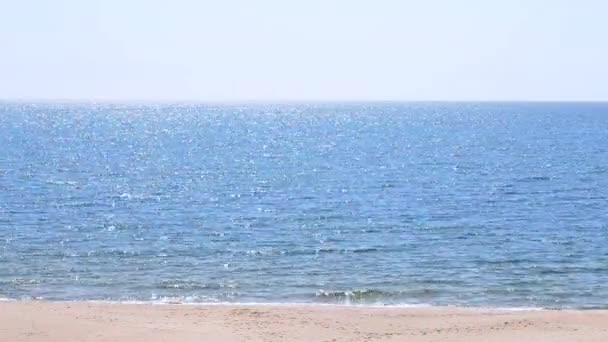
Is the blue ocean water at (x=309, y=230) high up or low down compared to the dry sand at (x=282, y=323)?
down

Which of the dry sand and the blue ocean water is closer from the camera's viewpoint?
the dry sand

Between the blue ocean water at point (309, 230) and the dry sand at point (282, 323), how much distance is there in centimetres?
285

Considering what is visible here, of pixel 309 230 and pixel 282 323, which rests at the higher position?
pixel 282 323

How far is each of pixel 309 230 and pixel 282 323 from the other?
1884cm

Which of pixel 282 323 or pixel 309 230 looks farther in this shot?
pixel 309 230

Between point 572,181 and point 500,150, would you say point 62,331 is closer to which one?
point 572,181

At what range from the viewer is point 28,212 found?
166 feet

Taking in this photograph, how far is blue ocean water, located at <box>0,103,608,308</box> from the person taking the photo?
111 ft

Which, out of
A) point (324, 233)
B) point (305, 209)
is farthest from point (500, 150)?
point (324, 233)

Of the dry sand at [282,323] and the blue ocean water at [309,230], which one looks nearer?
the dry sand at [282,323]

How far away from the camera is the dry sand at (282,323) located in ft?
82.3

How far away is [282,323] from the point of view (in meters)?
26.9

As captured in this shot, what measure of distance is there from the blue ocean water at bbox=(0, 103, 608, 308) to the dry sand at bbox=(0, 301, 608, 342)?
9.36 ft

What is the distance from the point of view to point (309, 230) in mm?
45656
